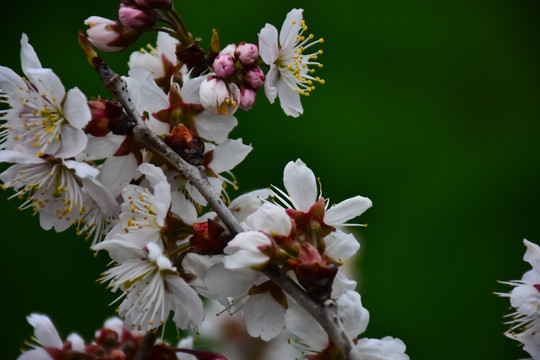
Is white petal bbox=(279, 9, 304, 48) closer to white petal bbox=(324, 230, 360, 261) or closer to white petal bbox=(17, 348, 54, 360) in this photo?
white petal bbox=(324, 230, 360, 261)

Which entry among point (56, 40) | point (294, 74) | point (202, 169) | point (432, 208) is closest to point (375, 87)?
point (432, 208)

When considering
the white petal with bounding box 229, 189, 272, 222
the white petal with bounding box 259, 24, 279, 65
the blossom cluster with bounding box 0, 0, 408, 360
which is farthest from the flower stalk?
Result: the white petal with bounding box 259, 24, 279, 65

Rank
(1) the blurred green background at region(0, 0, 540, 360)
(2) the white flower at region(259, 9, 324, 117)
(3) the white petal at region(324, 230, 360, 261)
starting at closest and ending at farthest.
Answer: (3) the white petal at region(324, 230, 360, 261)
(2) the white flower at region(259, 9, 324, 117)
(1) the blurred green background at region(0, 0, 540, 360)

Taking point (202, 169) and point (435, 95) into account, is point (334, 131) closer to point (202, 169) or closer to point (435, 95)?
point (435, 95)

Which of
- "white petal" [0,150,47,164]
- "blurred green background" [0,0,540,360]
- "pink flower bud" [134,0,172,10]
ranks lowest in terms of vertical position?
"blurred green background" [0,0,540,360]

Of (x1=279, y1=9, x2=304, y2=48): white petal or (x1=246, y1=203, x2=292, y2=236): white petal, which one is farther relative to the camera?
(x1=279, y1=9, x2=304, y2=48): white petal

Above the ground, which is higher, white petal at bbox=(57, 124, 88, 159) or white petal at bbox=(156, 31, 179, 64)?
white petal at bbox=(156, 31, 179, 64)

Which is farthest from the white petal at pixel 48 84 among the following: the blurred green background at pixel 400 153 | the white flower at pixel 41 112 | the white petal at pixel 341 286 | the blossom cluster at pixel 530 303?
the blurred green background at pixel 400 153
